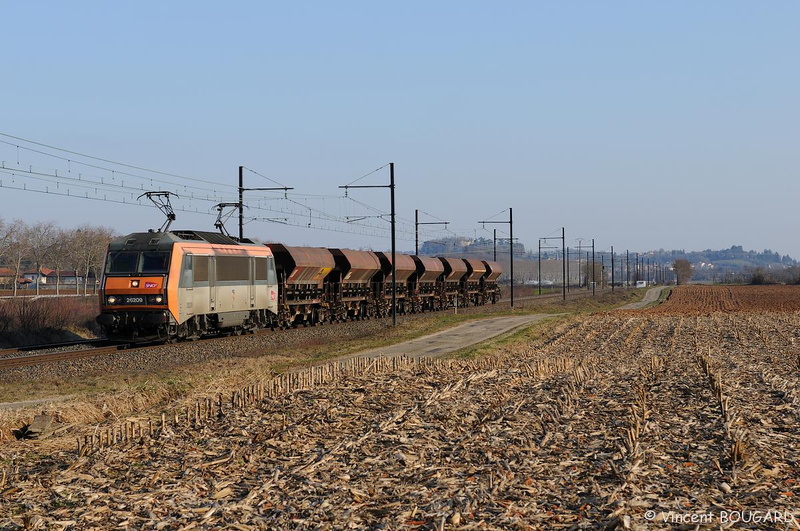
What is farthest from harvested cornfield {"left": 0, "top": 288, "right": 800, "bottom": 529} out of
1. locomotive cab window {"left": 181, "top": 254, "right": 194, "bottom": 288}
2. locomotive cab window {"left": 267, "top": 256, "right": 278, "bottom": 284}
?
locomotive cab window {"left": 267, "top": 256, "right": 278, "bottom": 284}

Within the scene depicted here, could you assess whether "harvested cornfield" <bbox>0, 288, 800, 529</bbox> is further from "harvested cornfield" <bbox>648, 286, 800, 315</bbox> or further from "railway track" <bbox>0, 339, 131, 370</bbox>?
"harvested cornfield" <bbox>648, 286, 800, 315</bbox>

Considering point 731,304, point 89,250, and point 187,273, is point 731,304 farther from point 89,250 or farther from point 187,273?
point 89,250

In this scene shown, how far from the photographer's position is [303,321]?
4547 cm

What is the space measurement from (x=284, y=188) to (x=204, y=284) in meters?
11.5

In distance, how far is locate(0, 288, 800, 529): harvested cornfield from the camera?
313 inches

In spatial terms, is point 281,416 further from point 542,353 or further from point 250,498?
point 542,353

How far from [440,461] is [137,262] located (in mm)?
22019

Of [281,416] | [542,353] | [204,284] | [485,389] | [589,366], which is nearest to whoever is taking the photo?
[281,416]

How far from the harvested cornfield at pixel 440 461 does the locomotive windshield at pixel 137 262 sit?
1375cm

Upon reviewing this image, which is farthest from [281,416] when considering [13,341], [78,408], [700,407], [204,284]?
[13,341]

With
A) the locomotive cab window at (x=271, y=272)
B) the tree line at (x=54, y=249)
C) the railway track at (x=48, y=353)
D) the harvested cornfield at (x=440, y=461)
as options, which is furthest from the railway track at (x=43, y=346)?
the tree line at (x=54, y=249)

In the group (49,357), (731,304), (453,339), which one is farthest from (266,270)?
(731,304)

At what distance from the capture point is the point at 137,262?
29734mm

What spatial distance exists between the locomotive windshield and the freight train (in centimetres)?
3
